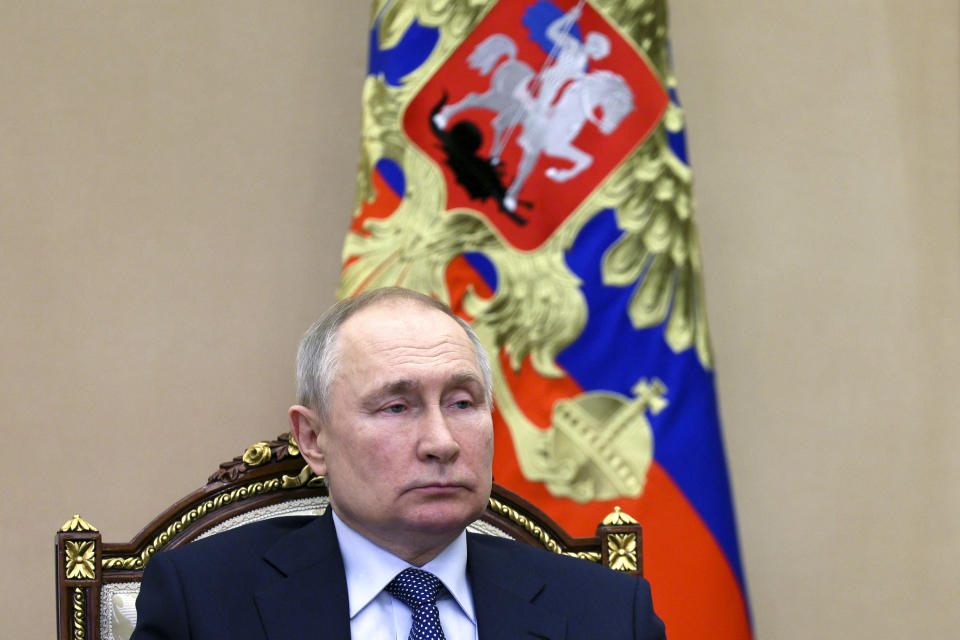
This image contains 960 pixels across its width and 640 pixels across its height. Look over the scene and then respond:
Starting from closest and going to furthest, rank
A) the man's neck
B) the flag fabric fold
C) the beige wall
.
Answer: the man's neck
the flag fabric fold
the beige wall

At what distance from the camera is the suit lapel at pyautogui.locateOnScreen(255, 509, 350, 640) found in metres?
1.73

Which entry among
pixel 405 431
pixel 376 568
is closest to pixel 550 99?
pixel 405 431

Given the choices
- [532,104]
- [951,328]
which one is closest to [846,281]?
[951,328]

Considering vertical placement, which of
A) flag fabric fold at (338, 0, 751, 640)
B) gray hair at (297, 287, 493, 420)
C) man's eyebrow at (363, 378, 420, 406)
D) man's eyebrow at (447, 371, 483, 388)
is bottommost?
man's eyebrow at (363, 378, 420, 406)

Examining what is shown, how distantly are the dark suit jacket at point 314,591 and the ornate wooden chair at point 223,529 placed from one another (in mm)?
104

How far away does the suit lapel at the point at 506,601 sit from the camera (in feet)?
6.01

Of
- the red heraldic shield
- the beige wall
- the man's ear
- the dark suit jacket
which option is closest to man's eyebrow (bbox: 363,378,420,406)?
the man's ear

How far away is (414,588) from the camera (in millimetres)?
1805

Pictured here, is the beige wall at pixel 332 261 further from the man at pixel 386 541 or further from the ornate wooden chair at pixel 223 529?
the man at pixel 386 541

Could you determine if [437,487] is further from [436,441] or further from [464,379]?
[464,379]

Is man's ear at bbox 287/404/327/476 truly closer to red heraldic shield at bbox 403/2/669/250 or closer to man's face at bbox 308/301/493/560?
man's face at bbox 308/301/493/560

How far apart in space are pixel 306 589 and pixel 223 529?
0.29 m

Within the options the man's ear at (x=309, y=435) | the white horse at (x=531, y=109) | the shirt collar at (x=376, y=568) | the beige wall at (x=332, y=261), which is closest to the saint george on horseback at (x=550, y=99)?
the white horse at (x=531, y=109)

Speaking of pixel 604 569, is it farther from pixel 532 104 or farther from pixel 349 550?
pixel 532 104
